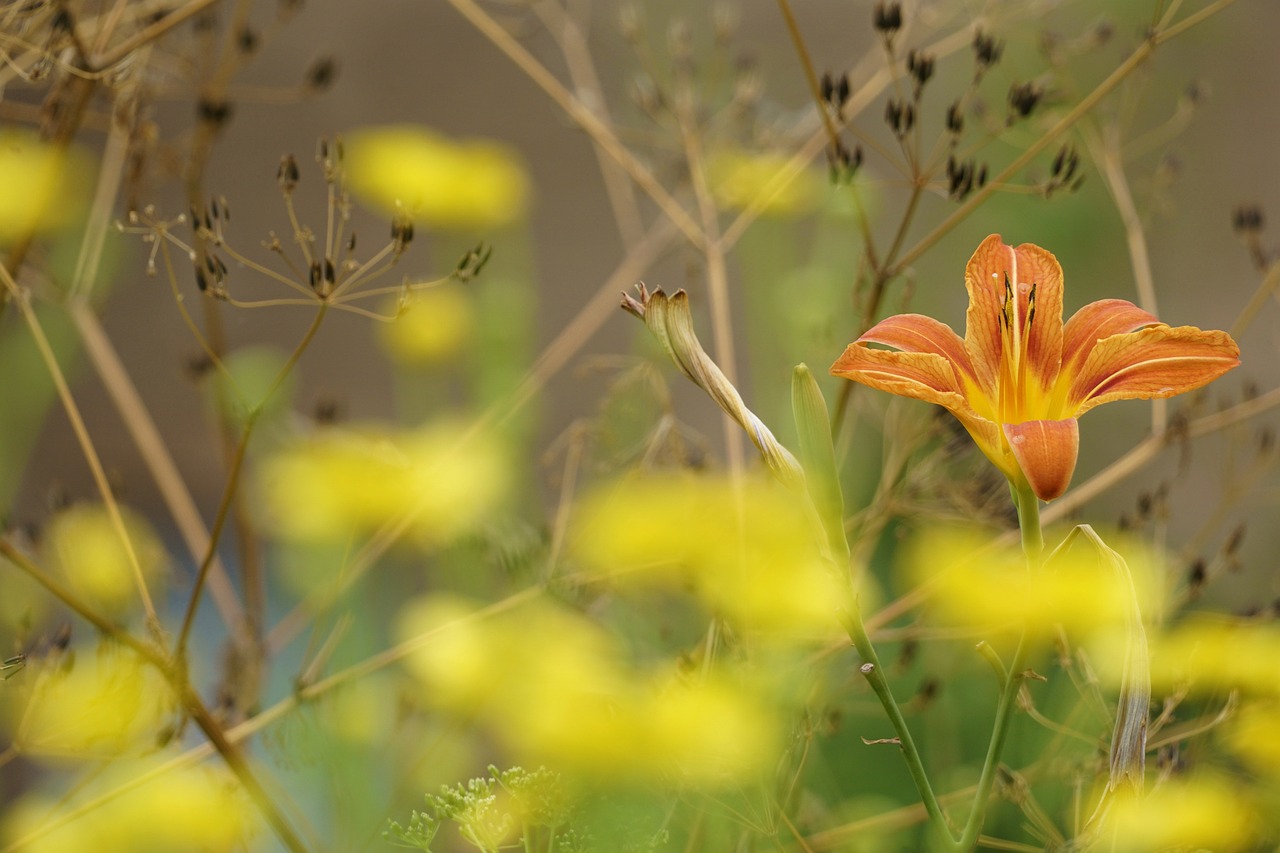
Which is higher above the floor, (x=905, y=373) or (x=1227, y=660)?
(x=905, y=373)

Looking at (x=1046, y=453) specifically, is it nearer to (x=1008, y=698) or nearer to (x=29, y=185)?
(x=1008, y=698)

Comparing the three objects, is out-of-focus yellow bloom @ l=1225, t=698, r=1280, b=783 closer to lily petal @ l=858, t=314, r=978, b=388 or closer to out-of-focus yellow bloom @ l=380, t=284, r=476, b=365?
lily petal @ l=858, t=314, r=978, b=388

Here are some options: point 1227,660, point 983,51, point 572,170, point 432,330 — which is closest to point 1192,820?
point 1227,660

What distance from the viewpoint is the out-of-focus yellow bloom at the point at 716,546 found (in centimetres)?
28

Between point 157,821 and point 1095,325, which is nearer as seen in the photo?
point 1095,325

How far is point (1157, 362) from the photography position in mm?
186

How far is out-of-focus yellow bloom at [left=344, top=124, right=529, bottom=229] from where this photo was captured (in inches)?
17.0

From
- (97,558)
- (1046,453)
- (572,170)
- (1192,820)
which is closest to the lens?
(1046,453)

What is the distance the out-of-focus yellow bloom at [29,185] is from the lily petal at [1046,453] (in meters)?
0.23

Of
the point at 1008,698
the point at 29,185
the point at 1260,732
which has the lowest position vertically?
the point at 1260,732

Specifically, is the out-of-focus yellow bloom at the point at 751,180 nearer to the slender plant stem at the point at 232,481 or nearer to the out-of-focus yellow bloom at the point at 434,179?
the out-of-focus yellow bloom at the point at 434,179

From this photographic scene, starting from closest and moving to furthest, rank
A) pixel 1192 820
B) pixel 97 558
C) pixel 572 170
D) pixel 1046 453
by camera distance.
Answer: pixel 1046 453 → pixel 1192 820 → pixel 97 558 → pixel 572 170

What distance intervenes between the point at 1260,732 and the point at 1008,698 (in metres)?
0.17

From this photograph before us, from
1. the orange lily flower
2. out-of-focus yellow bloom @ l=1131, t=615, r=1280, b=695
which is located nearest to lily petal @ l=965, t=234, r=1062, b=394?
the orange lily flower
